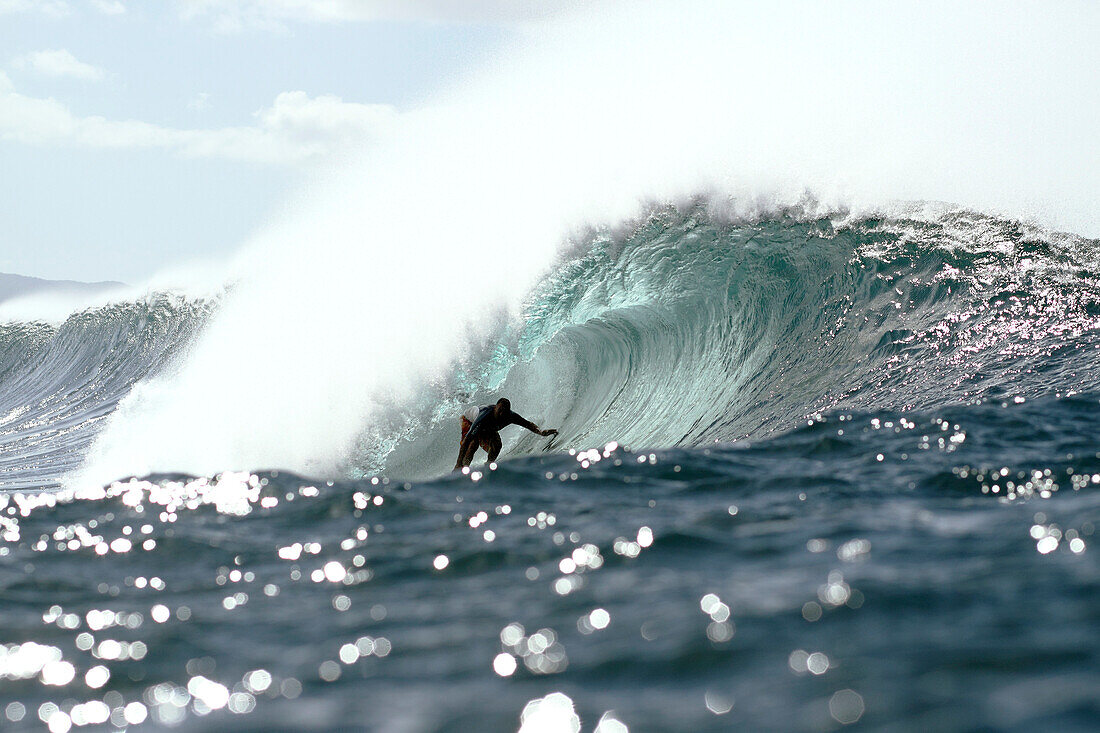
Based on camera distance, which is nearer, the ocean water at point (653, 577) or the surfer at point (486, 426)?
the ocean water at point (653, 577)

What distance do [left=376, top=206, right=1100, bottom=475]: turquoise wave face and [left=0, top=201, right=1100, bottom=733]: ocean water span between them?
9 cm

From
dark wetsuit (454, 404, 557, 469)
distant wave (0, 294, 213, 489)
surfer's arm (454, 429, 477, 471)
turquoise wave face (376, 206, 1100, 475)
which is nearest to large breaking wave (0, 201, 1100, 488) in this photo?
turquoise wave face (376, 206, 1100, 475)

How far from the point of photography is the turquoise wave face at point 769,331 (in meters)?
8.28

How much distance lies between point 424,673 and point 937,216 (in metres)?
10.2

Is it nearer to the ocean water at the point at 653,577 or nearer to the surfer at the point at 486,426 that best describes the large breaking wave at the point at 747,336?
the ocean water at the point at 653,577

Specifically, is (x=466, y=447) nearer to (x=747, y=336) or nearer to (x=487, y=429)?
(x=487, y=429)

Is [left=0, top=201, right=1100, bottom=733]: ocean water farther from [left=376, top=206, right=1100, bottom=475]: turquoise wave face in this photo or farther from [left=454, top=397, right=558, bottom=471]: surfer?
[left=454, top=397, right=558, bottom=471]: surfer

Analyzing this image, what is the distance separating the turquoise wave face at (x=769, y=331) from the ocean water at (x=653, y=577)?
0.09 metres

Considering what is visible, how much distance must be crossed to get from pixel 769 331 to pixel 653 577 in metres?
7.42

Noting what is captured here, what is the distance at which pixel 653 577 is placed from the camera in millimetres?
3320

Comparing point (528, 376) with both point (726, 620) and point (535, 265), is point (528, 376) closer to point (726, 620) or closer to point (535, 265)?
point (535, 265)

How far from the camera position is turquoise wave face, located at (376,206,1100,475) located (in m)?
8.28

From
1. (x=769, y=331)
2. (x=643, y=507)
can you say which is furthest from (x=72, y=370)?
(x=643, y=507)

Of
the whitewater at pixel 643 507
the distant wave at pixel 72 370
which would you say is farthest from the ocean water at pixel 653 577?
the distant wave at pixel 72 370
